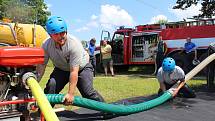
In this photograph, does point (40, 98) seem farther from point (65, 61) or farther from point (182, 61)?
point (182, 61)

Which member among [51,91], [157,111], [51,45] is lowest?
[157,111]

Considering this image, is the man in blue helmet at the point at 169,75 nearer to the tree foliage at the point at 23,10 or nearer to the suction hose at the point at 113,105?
the suction hose at the point at 113,105

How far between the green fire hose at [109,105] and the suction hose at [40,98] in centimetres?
86

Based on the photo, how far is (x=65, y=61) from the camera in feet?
17.7

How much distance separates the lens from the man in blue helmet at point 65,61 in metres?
4.64

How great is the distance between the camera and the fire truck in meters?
15.7

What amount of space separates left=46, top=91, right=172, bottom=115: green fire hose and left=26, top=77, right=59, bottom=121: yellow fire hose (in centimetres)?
91

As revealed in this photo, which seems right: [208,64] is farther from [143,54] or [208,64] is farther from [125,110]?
[143,54]

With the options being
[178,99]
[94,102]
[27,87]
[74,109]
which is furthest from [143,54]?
[27,87]

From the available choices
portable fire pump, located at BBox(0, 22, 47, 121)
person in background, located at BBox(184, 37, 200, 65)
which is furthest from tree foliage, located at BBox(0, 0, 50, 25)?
portable fire pump, located at BBox(0, 22, 47, 121)

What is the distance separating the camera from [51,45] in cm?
528

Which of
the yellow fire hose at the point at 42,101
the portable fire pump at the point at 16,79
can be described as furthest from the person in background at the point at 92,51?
the yellow fire hose at the point at 42,101

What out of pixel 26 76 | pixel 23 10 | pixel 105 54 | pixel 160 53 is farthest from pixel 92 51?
pixel 23 10

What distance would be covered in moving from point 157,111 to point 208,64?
3.63 metres
